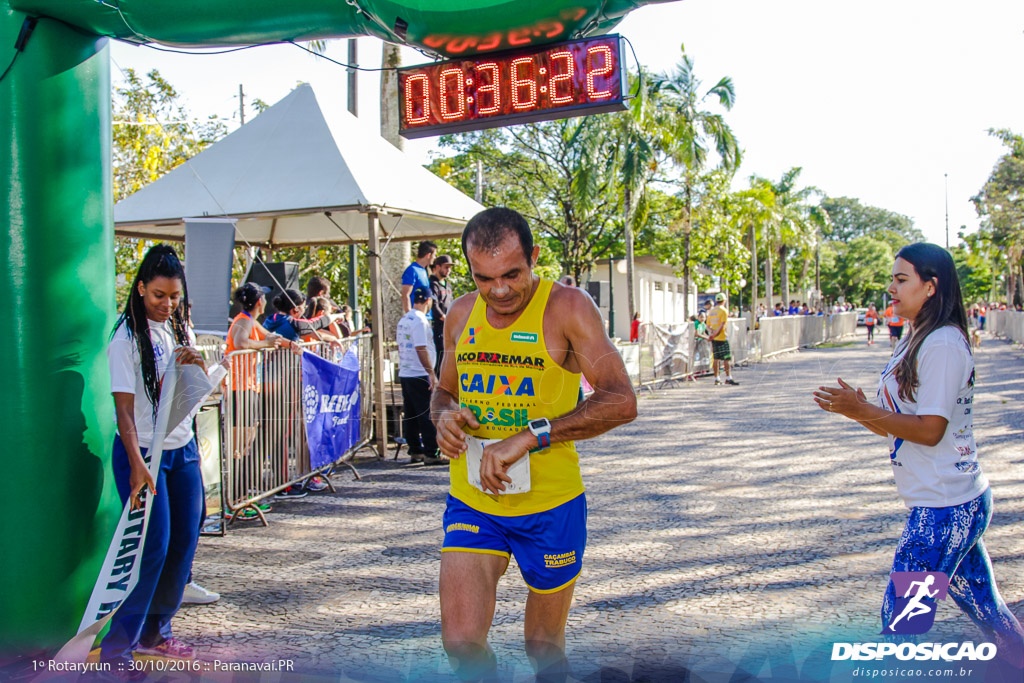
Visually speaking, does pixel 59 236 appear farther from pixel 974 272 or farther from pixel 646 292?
pixel 974 272

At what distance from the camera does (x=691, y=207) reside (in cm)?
3219

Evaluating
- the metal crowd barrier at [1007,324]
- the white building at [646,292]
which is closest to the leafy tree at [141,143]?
the white building at [646,292]

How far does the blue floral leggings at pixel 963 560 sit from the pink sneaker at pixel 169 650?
9.60 ft

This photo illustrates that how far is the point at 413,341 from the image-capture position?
8188 millimetres

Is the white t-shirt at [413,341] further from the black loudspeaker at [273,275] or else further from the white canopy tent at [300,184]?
the black loudspeaker at [273,275]

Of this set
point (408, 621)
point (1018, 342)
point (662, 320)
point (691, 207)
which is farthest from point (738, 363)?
point (662, 320)

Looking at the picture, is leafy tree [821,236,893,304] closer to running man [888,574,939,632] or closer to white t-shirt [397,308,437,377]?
white t-shirt [397,308,437,377]

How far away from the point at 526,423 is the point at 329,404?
213 inches

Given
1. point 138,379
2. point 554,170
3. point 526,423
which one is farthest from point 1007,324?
point 138,379

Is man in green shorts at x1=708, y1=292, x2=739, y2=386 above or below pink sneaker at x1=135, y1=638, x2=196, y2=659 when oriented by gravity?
above

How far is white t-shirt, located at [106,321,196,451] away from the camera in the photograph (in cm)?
344

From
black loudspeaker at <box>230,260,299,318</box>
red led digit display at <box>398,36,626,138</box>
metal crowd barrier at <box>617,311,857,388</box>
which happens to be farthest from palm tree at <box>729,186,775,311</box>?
red led digit display at <box>398,36,626,138</box>

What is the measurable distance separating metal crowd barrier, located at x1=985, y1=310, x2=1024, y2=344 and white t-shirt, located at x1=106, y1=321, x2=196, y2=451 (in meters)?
33.4

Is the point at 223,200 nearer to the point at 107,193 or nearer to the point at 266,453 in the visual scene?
the point at 266,453
